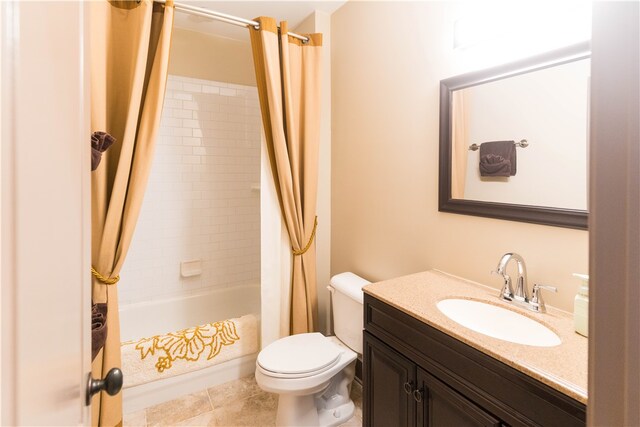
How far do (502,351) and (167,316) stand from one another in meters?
2.57

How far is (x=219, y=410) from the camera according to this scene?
2.02 meters

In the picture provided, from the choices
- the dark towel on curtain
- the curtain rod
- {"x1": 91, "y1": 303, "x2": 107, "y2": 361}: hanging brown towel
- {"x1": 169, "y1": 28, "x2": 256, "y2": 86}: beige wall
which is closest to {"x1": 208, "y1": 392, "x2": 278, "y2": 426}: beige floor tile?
{"x1": 91, "y1": 303, "x2": 107, "y2": 361}: hanging brown towel

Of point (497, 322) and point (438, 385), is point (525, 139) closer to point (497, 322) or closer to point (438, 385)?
point (497, 322)

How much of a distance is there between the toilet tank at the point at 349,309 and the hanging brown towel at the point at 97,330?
120cm

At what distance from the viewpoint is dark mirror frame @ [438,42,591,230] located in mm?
1214

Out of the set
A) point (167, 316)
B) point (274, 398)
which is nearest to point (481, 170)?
point (274, 398)

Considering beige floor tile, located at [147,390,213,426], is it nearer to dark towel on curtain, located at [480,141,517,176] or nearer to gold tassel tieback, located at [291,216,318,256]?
gold tassel tieback, located at [291,216,318,256]

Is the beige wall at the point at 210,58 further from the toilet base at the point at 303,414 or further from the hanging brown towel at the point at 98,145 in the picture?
the toilet base at the point at 303,414

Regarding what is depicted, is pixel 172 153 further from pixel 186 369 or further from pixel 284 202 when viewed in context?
pixel 186 369

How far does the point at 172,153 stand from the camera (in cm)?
276

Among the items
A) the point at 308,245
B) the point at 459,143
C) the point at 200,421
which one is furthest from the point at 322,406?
the point at 459,143

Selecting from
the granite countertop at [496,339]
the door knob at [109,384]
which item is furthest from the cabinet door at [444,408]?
the door knob at [109,384]

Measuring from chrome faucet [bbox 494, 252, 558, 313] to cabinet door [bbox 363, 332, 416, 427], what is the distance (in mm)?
477

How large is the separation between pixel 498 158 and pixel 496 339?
77 cm
